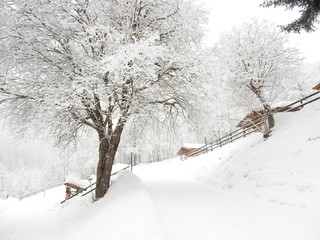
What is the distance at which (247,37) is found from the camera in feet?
41.1

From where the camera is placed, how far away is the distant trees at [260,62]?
11.5 metres

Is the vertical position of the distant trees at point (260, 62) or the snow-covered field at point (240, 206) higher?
the distant trees at point (260, 62)

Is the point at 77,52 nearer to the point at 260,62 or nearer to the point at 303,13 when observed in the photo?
the point at 303,13

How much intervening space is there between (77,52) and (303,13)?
8395 mm

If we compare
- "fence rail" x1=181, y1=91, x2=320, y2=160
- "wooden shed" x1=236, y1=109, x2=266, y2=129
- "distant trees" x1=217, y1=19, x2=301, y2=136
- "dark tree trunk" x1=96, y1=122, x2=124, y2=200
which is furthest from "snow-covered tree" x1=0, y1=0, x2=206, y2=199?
"fence rail" x1=181, y1=91, x2=320, y2=160

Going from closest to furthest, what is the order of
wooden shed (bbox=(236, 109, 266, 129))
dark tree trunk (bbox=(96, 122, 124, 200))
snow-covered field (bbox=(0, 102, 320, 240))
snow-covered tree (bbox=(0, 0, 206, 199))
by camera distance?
snow-covered field (bbox=(0, 102, 320, 240)), snow-covered tree (bbox=(0, 0, 206, 199)), dark tree trunk (bbox=(96, 122, 124, 200)), wooden shed (bbox=(236, 109, 266, 129))

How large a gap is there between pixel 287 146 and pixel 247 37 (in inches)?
309

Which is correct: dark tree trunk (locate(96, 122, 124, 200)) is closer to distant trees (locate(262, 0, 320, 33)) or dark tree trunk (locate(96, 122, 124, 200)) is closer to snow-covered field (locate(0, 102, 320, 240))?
snow-covered field (locate(0, 102, 320, 240))

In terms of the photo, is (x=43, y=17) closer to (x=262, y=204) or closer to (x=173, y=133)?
(x=173, y=133)

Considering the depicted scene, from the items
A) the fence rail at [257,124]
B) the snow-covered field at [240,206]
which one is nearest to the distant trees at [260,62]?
the fence rail at [257,124]

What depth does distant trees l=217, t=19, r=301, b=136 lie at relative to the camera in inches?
452

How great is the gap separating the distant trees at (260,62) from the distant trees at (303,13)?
3924mm

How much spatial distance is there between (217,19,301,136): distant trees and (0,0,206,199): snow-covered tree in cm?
508

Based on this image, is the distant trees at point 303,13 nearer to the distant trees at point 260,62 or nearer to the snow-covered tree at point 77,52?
the snow-covered tree at point 77,52
